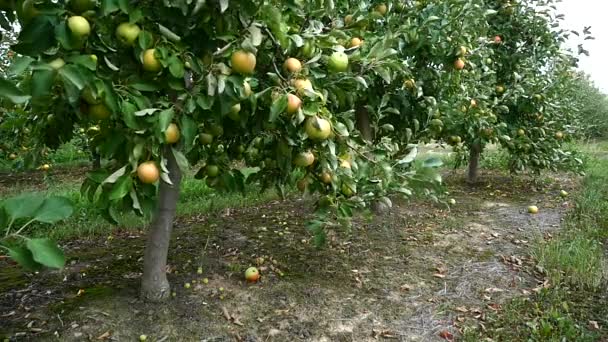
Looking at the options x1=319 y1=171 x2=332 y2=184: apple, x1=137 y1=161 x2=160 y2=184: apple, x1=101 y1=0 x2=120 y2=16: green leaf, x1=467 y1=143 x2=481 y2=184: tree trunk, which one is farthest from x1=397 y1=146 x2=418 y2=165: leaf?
x1=467 y1=143 x2=481 y2=184: tree trunk

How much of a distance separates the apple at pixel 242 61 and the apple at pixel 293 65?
0.23 m

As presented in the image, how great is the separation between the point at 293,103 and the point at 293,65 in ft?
0.80

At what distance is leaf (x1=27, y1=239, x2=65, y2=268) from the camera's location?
1.00 meters

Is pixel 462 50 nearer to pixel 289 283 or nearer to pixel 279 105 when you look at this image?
pixel 289 283

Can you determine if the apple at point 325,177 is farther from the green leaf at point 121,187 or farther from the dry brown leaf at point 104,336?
the dry brown leaf at point 104,336

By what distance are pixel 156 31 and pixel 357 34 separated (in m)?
1.38

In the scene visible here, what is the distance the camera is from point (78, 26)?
1.39 meters

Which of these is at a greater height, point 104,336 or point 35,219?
point 35,219

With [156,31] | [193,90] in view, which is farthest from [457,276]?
[156,31]

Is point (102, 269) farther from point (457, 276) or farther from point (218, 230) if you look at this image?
point (457, 276)

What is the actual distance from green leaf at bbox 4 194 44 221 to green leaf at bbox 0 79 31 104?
8.3 inches

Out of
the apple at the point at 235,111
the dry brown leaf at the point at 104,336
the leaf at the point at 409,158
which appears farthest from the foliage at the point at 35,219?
the leaf at the point at 409,158

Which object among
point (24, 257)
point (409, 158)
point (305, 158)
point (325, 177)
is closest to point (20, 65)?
point (24, 257)

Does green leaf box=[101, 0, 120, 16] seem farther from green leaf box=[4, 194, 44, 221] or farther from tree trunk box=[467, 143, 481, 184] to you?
tree trunk box=[467, 143, 481, 184]
